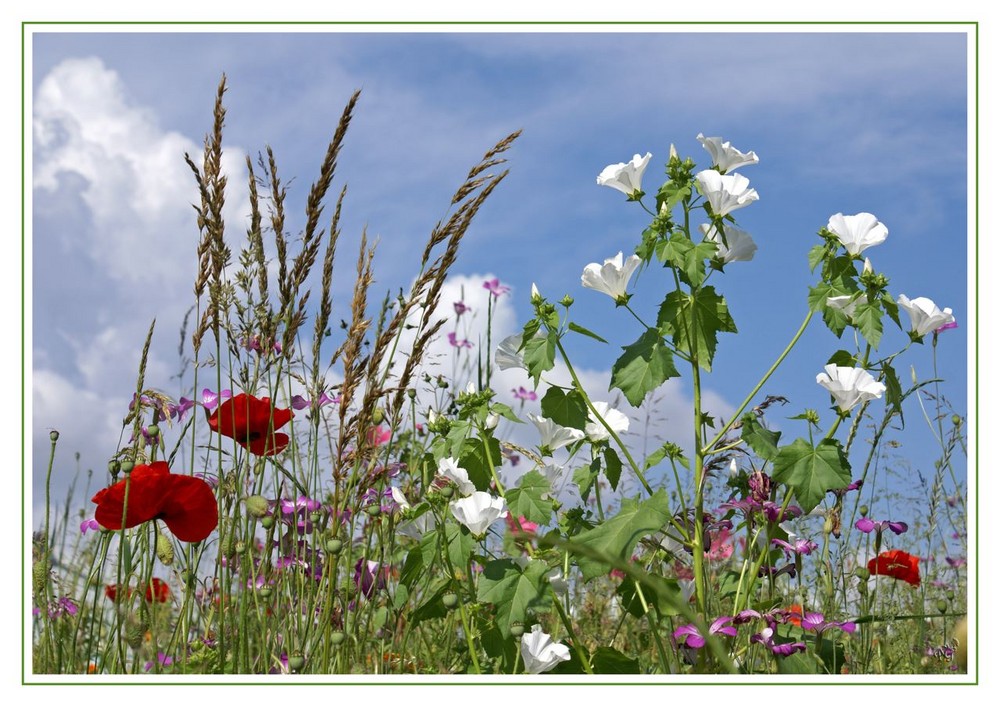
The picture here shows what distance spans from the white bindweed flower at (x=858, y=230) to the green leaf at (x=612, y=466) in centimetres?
81

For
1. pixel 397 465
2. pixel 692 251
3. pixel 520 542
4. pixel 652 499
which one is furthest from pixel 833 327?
pixel 397 465

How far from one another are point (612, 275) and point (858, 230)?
656mm

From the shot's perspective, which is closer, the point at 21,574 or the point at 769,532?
the point at 21,574

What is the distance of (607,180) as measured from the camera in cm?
229

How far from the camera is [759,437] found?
7.36 feet

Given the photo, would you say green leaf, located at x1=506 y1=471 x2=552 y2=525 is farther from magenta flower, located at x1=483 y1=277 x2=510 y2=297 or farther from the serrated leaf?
magenta flower, located at x1=483 y1=277 x2=510 y2=297

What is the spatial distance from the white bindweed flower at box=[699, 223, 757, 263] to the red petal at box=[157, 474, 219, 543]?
4.53ft

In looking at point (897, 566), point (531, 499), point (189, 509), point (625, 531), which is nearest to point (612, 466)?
point (531, 499)

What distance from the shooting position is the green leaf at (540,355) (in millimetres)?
2162

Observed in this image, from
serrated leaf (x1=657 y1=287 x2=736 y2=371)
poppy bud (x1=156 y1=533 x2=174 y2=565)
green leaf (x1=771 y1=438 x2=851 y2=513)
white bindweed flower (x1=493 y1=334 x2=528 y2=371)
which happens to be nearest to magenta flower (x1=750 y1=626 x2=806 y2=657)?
green leaf (x1=771 y1=438 x2=851 y2=513)

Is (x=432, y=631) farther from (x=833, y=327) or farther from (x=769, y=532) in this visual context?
(x=833, y=327)

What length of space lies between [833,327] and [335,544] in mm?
1323

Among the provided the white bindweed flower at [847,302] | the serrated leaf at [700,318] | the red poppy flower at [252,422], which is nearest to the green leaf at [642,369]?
the serrated leaf at [700,318]

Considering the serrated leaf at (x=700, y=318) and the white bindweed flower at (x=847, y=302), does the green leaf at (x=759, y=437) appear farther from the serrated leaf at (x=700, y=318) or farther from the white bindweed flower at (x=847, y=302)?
the white bindweed flower at (x=847, y=302)
